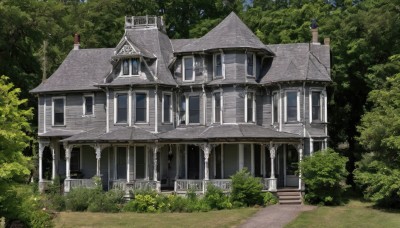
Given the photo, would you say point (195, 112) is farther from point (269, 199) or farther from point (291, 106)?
point (269, 199)

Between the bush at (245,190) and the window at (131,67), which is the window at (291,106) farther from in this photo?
the window at (131,67)

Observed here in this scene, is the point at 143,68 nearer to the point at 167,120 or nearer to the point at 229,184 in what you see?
the point at 167,120

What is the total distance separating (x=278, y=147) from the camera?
36.8m

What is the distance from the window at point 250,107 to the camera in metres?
36.2

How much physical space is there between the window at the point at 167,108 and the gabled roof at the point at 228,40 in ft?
10.3

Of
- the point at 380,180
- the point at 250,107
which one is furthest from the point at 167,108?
the point at 380,180

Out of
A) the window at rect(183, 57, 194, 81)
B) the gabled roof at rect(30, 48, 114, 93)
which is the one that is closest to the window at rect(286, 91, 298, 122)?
the window at rect(183, 57, 194, 81)

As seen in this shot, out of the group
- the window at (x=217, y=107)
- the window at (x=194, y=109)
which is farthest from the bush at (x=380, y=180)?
the window at (x=194, y=109)

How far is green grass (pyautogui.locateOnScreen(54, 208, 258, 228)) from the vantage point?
Result: 26359 mm

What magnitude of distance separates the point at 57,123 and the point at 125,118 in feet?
18.6

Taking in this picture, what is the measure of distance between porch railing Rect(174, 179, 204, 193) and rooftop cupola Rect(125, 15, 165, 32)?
11650 millimetres

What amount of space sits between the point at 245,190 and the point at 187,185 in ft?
12.3

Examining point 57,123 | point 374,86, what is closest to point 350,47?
point 374,86

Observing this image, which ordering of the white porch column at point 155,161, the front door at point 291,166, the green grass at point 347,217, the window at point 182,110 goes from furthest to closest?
the window at point 182,110 → the front door at point 291,166 → the white porch column at point 155,161 → the green grass at point 347,217
